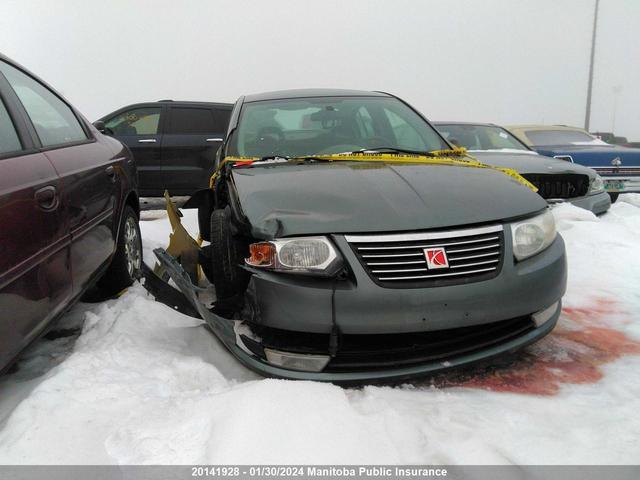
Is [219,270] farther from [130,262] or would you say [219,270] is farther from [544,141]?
[544,141]

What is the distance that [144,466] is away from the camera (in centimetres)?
169

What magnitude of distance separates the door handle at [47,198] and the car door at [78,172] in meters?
0.08

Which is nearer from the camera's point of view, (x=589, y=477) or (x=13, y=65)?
(x=589, y=477)

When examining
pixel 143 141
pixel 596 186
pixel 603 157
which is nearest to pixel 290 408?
pixel 596 186

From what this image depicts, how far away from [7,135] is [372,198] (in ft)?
5.11

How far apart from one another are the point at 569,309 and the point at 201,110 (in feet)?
23.1

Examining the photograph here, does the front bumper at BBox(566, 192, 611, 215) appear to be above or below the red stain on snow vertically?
below

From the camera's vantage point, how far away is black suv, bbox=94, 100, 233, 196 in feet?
27.2

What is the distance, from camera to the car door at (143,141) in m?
8.27

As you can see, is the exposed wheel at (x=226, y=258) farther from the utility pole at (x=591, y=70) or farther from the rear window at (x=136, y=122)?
the utility pole at (x=591, y=70)

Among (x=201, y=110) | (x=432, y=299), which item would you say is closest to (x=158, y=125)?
(x=201, y=110)

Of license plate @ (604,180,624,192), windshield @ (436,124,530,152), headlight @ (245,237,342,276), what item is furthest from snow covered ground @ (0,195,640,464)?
license plate @ (604,180,624,192)

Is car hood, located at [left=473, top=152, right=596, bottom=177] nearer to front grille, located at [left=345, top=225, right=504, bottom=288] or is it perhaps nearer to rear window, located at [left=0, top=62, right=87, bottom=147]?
front grille, located at [left=345, top=225, right=504, bottom=288]

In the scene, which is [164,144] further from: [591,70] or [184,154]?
[591,70]
